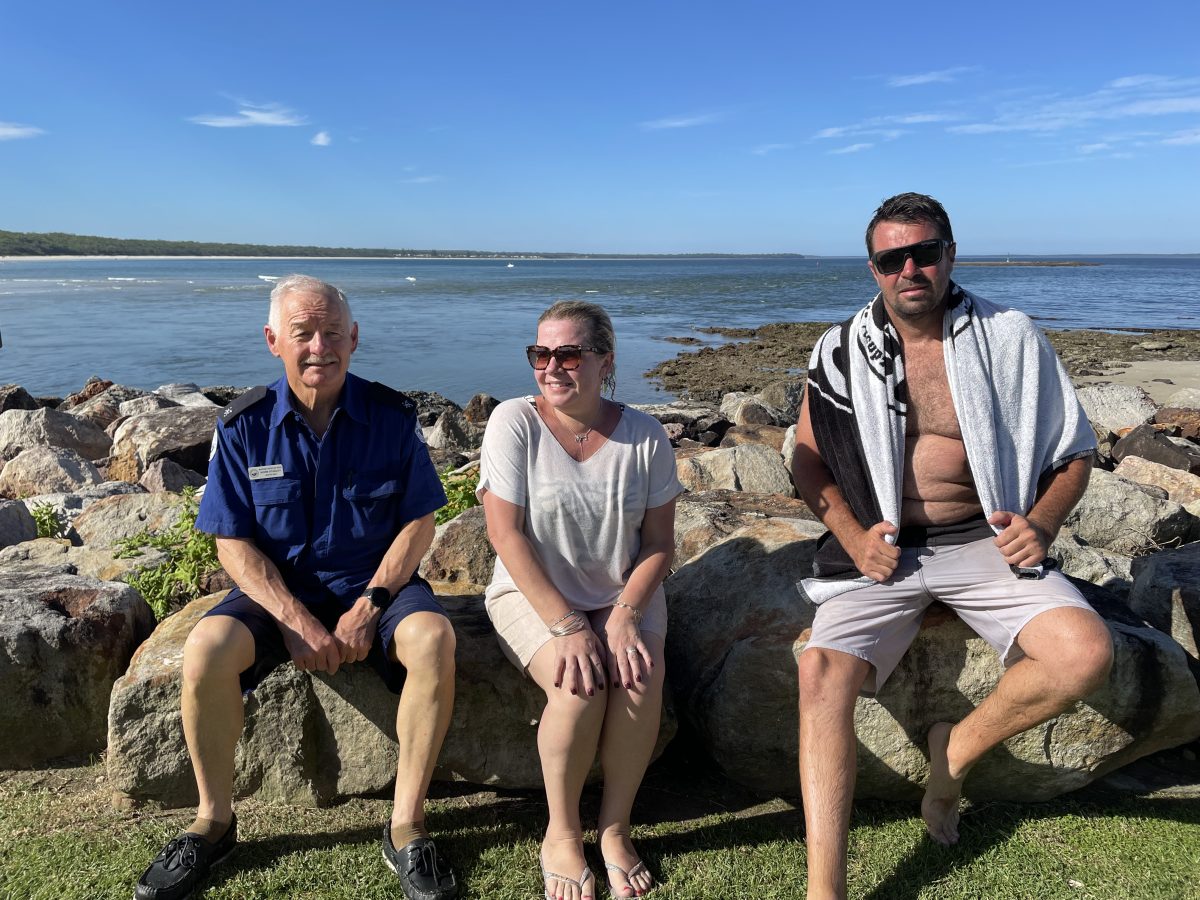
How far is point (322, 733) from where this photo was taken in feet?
11.8

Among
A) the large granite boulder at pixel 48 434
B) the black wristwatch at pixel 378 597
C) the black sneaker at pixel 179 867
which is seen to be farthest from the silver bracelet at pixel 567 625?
the large granite boulder at pixel 48 434

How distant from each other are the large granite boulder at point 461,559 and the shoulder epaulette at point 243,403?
146 cm

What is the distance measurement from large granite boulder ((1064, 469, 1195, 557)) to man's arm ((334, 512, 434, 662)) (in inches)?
193

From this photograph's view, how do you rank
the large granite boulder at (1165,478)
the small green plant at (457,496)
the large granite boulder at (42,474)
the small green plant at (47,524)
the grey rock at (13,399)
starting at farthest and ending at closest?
1. the grey rock at (13,399)
2. the large granite boulder at (42,474)
3. the large granite boulder at (1165,478)
4. the small green plant at (47,524)
5. the small green plant at (457,496)

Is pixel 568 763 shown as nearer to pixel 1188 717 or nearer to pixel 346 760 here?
pixel 346 760

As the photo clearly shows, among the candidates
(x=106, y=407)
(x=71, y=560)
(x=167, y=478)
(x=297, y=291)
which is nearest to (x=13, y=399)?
(x=106, y=407)

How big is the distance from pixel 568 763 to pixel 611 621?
51 centimetres

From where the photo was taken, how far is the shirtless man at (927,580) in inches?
122

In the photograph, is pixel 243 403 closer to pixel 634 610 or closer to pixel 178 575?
pixel 178 575

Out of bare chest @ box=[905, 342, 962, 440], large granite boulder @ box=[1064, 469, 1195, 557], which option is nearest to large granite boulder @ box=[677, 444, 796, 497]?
large granite boulder @ box=[1064, 469, 1195, 557]

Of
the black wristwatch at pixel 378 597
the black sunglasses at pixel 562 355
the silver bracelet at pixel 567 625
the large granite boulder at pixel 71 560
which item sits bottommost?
the large granite boulder at pixel 71 560

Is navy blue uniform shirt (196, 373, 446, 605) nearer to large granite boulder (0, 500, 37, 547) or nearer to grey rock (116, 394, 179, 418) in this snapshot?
large granite boulder (0, 500, 37, 547)

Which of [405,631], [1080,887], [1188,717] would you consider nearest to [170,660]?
[405,631]

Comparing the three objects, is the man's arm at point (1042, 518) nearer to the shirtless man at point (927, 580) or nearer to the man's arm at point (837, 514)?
the shirtless man at point (927, 580)
